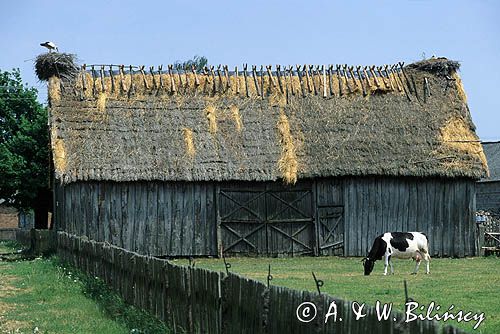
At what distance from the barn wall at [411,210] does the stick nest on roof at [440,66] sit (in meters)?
5.25

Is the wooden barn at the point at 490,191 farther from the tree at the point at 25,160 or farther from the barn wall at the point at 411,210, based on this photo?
the tree at the point at 25,160

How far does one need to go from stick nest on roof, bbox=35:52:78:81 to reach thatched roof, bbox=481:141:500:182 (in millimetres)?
27184

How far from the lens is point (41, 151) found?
4512 centimetres

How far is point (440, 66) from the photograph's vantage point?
104 feet

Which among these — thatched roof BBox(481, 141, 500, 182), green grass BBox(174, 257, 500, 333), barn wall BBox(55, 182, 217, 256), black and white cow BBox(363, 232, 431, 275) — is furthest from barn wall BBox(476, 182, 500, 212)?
black and white cow BBox(363, 232, 431, 275)

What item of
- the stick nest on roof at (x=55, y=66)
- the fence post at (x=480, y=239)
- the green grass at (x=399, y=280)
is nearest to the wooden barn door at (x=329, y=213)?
the green grass at (x=399, y=280)

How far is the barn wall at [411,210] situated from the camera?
91.6 ft

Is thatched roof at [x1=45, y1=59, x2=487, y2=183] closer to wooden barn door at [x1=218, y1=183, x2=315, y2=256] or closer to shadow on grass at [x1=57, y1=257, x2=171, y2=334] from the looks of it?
wooden barn door at [x1=218, y1=183, x2=315, y2=256]

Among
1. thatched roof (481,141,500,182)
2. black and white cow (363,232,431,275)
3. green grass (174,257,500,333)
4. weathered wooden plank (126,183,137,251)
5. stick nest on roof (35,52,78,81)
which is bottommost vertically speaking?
green grass (174,257,500,333)

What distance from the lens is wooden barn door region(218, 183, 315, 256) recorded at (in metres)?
27.2

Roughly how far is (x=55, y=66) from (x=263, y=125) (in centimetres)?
724

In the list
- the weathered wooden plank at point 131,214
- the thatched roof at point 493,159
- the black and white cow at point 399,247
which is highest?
the thatched roof at point 493,159

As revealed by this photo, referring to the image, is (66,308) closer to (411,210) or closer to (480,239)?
(411,210)

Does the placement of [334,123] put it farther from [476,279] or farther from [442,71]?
[476,279]
